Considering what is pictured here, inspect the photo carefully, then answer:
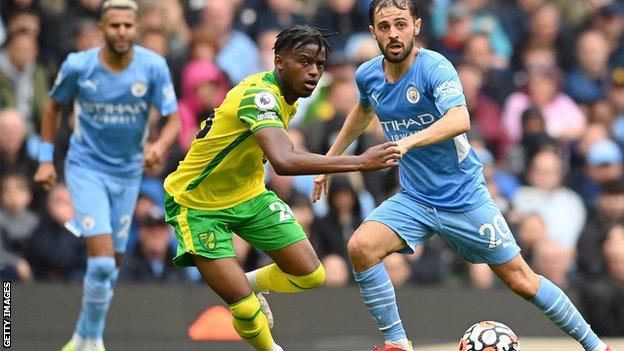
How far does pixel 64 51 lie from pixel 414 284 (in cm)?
415

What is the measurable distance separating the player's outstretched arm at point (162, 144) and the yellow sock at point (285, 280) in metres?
1.86

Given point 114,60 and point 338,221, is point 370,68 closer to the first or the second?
point 114,60

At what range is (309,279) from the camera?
982 centimetres

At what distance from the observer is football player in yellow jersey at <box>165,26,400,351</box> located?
922cm

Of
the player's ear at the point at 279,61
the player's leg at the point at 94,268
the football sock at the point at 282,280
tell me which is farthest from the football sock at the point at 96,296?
the player's ear at the point at 279,61

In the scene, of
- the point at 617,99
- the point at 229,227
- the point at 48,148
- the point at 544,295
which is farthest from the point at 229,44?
the point at 544,295

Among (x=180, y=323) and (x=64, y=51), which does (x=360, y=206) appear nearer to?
(x=180, y=323)

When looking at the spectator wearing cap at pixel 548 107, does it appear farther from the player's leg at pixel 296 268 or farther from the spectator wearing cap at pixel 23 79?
the player's leg at pixel 296 268

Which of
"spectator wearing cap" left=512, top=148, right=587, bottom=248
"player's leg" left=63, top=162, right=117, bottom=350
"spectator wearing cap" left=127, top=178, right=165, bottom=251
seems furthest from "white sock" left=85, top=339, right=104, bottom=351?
"spectator wearing cap" left=512, top=148, right=587, bottom=248

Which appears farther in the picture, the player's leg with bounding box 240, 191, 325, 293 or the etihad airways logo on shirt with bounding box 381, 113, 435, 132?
the player's leg with bounding box 240, 191, 325, 293

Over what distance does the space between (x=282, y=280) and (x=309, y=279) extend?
0.70ft

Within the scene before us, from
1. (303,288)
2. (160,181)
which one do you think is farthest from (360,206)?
(303,288)

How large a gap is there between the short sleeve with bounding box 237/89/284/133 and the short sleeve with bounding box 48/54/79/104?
2.90 m

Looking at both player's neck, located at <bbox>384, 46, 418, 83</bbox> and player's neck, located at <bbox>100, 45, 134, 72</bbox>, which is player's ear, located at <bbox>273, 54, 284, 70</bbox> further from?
player's neck, located at <bbox>100, 45, 134, 72</bbox>
